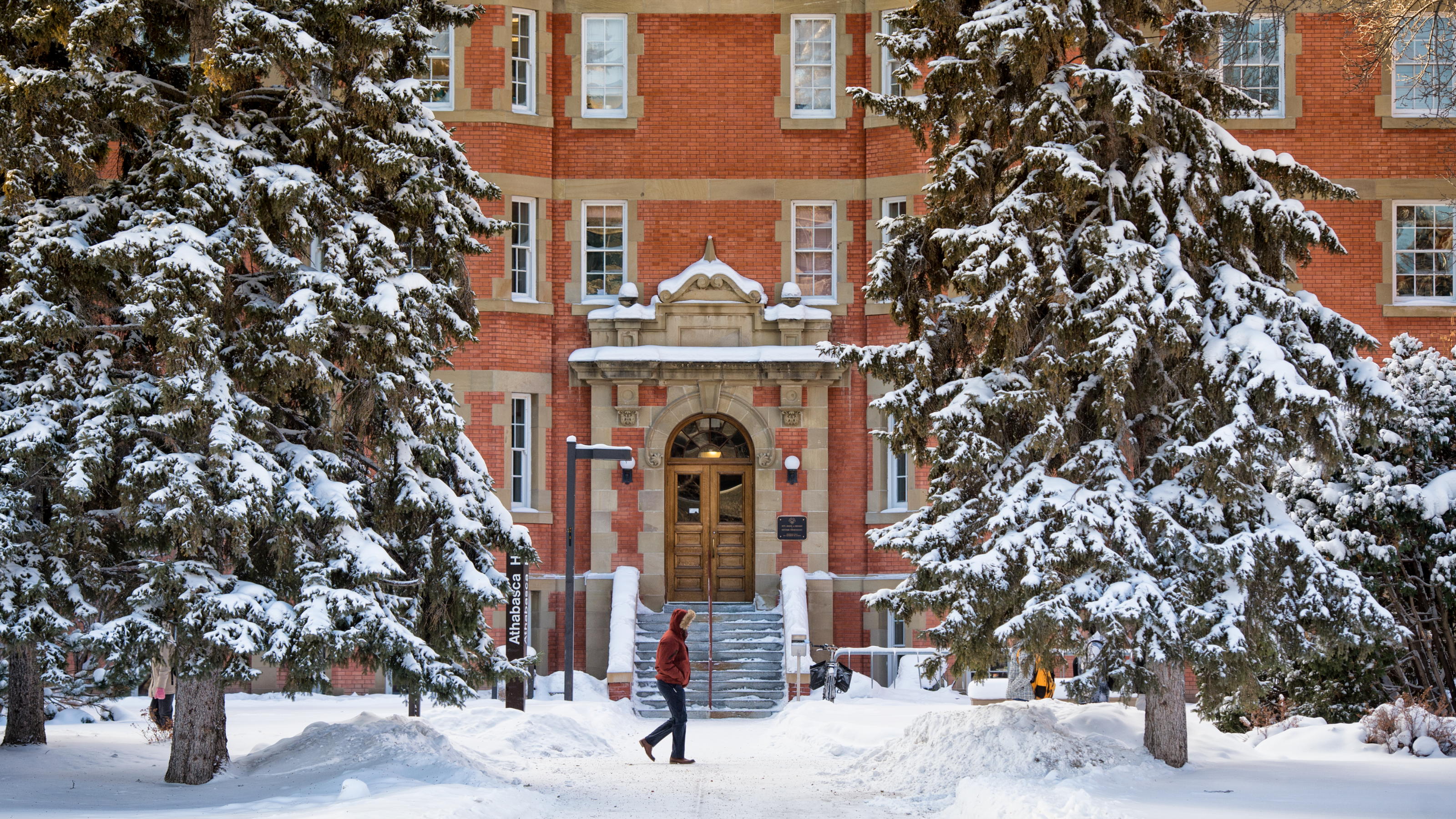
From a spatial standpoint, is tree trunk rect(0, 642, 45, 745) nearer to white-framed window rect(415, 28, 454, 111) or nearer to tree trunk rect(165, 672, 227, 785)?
tree trunk rect(165, 672, 227, 785)

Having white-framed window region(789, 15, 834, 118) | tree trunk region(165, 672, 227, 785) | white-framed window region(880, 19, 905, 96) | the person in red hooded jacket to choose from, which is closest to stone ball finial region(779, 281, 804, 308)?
white-framed window region(789, 15, 834, 118)

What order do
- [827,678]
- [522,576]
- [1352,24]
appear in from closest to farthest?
[522,576], [827,678], [1352,24]

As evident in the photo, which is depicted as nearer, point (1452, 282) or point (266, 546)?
point (266, 546)

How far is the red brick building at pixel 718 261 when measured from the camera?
22.6m

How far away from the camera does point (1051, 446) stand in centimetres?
1123

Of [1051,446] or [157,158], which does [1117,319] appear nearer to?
[1051,446]

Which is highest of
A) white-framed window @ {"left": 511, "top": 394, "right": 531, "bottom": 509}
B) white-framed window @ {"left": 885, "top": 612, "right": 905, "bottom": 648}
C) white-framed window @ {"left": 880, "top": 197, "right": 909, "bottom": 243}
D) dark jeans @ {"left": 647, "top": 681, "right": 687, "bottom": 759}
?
white-framed window @ {"left": 880, "top": 197, "right": 909, "bottom": 243}

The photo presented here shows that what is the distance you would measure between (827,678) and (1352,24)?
1308cm

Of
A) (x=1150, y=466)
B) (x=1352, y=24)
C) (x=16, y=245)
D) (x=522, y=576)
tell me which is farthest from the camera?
(x=1352, y=24)

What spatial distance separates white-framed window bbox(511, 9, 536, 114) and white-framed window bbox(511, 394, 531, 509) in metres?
4.87

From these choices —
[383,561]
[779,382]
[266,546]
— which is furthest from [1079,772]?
[779,382]

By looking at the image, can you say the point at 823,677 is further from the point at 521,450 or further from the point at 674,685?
the point at 674,685

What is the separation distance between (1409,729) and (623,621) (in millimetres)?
11751

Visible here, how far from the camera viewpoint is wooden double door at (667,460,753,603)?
76.0 ft
